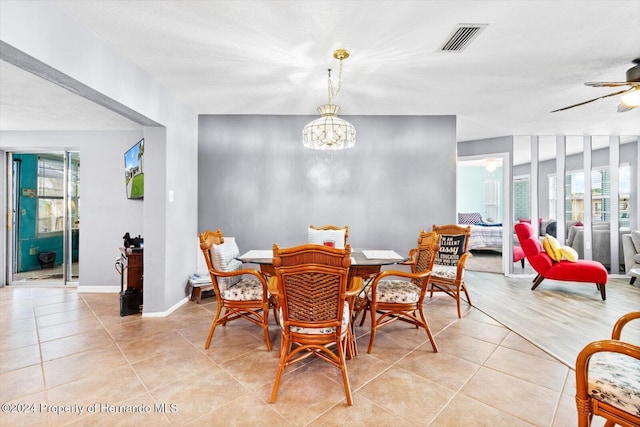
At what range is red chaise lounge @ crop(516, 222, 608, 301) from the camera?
151 inches

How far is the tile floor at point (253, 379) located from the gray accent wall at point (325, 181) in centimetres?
158

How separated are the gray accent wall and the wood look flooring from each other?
1.32 metres

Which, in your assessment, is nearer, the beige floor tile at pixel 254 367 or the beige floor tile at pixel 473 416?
the beige floor tile at pixel 473 416

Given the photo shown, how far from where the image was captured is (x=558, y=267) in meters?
4.05

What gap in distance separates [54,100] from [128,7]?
2.35m

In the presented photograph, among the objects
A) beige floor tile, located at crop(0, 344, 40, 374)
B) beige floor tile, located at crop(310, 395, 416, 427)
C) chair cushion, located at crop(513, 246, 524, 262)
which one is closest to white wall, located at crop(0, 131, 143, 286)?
beige floor tile, located at crop(0, 344, 40, 374)

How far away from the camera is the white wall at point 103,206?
4332mm

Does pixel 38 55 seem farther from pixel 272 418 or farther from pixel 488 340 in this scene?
pixel 488 340

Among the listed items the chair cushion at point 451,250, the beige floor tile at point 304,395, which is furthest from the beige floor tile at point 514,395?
the chair cushion at point 451,250

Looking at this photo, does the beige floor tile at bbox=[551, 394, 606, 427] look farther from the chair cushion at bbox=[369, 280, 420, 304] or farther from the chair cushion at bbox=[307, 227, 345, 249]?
the chair cushion at bbox=[307, 227, 345, 249]

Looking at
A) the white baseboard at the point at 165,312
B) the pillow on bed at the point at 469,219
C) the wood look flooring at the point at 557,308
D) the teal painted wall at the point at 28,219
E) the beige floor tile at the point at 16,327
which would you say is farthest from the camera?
the pillow on bed at the point at 469,219

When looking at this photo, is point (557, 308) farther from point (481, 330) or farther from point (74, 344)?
point (74, 344)

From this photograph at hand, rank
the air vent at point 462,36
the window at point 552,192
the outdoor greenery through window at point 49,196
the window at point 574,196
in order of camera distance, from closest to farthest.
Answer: the air vent at point 462,36, the outdoor greenery through window at point 49,196, the window at point 574,196, the window at point 552,192

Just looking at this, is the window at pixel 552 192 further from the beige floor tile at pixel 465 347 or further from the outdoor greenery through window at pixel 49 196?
the outdoor greenery through window at pixel 49 196
